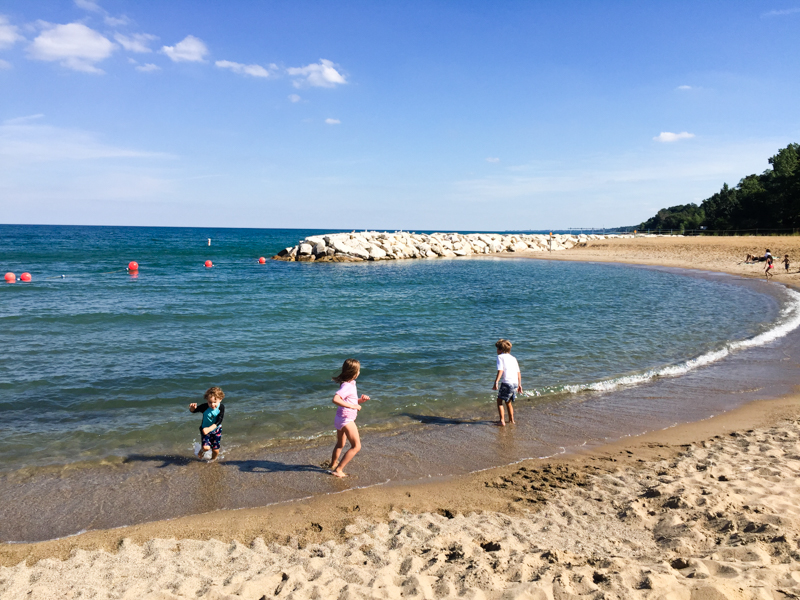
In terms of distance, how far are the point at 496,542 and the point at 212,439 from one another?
4336 millimetres

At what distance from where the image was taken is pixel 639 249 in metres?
56.9

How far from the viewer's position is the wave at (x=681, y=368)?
34.6ft

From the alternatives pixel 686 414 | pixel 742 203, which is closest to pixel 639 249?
pixel 742 203

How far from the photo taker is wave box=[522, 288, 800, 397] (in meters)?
10.5

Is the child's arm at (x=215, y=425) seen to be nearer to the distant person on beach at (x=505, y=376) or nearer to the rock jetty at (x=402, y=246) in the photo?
the distant person on beach at (x=505, y=376)

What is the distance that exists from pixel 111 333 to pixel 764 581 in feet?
53.7

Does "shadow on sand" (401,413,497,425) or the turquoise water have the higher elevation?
the turquoise water

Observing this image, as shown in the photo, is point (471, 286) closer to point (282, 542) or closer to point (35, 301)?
point (35, 301)

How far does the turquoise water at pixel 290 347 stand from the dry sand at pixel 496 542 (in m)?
2.48

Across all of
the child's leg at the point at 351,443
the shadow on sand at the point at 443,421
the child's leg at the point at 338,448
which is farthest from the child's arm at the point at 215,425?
the shadow on sand at the point at 443,421

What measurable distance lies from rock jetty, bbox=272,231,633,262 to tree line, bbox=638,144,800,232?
59.3ft

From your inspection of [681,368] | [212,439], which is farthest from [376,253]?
[212,439]

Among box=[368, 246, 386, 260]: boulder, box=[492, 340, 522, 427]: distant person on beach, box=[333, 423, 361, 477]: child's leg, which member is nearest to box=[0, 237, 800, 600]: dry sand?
box=[333, 423, 361, 477]: child's leg

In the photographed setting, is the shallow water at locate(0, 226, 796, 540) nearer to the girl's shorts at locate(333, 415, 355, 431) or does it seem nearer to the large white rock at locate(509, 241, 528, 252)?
the girl's shorts at locate(333, 415, 355, 431)
